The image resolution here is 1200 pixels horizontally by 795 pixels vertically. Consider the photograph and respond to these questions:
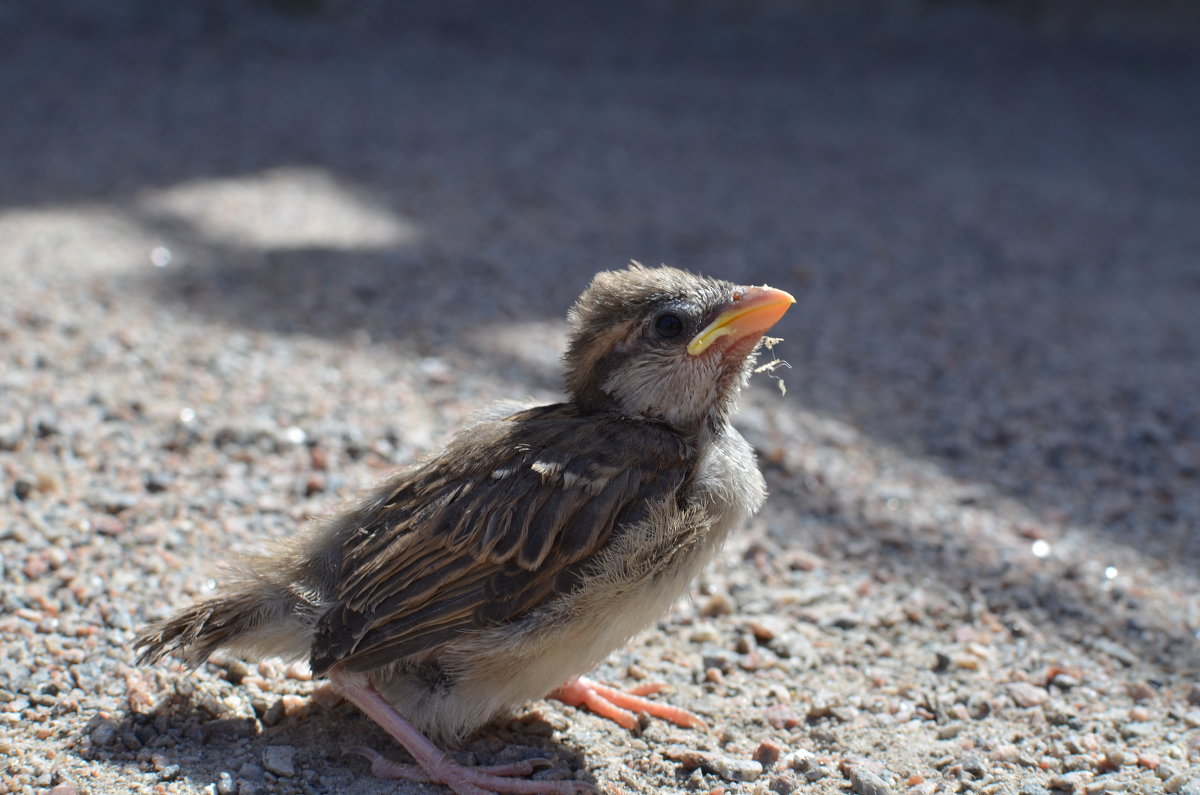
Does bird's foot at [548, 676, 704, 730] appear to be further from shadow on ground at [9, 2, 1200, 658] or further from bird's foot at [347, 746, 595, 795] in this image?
shadow on ground at [9, 2, 1200, 658]

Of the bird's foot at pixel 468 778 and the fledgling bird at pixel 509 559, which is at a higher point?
the fledgling bird at pixel 509 559

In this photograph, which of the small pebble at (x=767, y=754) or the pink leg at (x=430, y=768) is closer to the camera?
the pink leg at (x=430, y=768)

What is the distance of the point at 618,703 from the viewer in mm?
3420

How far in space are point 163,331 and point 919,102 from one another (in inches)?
338

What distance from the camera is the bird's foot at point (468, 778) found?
292 cm

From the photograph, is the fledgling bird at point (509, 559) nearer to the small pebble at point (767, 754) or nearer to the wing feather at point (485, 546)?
the wing feather at point (485, 546)

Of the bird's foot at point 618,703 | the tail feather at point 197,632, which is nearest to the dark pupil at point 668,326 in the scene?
the bird's foot at point 618,703

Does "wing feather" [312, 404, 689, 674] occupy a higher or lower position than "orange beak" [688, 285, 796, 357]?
lower

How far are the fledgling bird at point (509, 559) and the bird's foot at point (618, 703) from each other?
1.13 ft

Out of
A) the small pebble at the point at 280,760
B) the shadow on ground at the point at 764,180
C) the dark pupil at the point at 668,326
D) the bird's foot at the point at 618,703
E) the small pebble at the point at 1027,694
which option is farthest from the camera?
the shadow on ground at the point at 764,180

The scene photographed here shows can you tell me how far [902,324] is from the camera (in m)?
6.69

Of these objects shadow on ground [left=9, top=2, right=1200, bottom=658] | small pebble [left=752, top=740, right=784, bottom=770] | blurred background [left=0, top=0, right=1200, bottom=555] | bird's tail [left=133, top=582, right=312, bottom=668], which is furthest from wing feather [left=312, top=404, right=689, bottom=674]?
blurred background [left=0, top=0, right=1200, bottom=555]

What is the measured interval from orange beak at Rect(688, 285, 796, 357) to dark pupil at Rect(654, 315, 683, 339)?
0.19ft

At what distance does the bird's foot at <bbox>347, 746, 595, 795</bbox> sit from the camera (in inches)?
115
